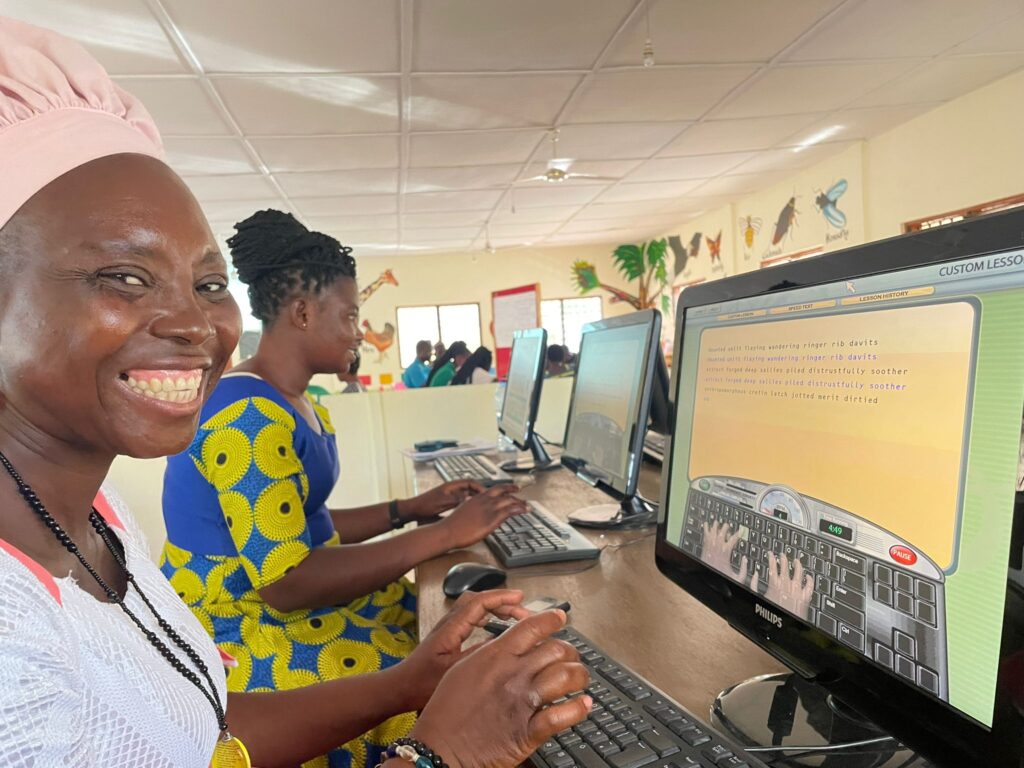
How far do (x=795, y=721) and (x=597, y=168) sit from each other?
17.3 feet

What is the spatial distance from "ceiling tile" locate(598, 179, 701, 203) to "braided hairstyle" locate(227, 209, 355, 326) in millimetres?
4978

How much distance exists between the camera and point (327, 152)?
15.0 feet

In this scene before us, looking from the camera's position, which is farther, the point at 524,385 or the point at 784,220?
the point at 784,220

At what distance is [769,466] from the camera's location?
688mm

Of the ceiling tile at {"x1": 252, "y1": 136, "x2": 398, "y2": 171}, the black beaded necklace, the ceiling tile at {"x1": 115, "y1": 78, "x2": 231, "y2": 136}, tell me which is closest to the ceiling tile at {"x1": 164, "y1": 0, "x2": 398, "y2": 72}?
the ceiling tile at {"x1": 115, "y1": 78, "x2": 231, "y2": 136}

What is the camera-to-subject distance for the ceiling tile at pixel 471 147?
4434 millimetres

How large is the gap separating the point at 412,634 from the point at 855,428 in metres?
1.02

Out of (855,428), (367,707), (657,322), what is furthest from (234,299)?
(657,322)

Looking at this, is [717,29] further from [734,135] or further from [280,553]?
[280,553]

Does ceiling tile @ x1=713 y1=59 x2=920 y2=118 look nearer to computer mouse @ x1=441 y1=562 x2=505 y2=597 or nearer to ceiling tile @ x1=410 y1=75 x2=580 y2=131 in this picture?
ceiling tile @ x1=410 y1=75 x2=580 y2=131

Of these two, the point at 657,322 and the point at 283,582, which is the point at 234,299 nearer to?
the point at 283,582

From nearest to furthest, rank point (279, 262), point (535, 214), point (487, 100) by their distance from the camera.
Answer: point (279, 262), point (487, 100), point (535, 214)

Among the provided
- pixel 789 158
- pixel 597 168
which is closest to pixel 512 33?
pixel 597 168

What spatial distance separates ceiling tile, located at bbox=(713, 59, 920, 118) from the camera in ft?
12.3
